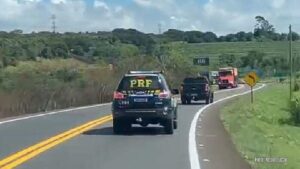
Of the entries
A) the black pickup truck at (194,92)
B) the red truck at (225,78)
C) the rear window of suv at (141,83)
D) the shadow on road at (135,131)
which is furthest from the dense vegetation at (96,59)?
the rear window of suv at (141,83)

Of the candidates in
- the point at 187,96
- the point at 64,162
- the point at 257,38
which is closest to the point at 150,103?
the point at 64,162

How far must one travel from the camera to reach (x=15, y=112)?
34.0m

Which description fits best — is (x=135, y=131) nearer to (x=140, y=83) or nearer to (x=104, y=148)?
(x=140, y=83)

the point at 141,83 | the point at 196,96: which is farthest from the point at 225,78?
the point at 141,83

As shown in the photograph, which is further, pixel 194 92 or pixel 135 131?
pixel 194 92

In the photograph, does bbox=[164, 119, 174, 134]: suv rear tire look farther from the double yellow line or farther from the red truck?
the red truck

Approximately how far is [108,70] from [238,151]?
4051 cm

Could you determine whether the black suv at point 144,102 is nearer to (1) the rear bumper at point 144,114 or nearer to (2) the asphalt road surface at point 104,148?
(1) the rear bumper at point 144,114

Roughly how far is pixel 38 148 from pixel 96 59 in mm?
62820

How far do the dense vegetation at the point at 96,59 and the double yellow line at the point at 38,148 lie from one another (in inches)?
467

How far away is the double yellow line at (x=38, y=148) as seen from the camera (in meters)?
13.5

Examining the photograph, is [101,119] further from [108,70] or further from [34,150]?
[108,70]

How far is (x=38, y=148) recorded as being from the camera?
53.0 feet

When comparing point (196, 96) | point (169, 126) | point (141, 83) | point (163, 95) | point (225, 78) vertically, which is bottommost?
point (196, 96)
